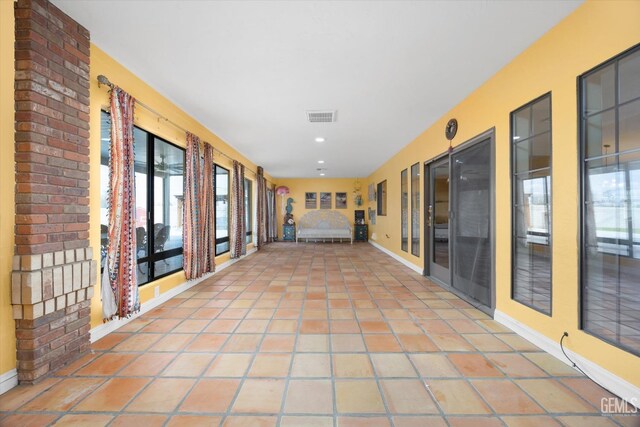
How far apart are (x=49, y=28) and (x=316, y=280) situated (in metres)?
4.10

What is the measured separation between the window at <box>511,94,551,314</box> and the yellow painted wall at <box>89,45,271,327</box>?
12.9ft

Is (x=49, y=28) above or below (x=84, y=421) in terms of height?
above

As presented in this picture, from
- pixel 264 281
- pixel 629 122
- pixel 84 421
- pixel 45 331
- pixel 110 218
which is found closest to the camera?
pixel 84 421

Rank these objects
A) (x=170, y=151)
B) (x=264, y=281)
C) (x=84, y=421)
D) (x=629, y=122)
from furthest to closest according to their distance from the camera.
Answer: (x=264, y=281), (x=170, y=151), (x=629, y=122), (x=84, y=421)

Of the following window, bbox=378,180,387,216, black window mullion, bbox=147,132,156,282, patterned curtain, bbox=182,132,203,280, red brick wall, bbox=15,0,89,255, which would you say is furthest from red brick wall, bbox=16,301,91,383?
window, bbox=378,180,387,216

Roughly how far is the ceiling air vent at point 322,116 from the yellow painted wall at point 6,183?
9.59 ft

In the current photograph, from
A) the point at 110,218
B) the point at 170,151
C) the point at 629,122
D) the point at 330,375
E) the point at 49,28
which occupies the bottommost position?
the point at 330,375

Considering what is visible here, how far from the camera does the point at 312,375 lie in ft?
6.36

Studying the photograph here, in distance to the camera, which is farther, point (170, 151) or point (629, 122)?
point (170, 151)

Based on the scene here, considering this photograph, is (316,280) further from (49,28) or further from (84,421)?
(49,28)

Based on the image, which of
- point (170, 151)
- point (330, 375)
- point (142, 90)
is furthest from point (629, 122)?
point (170, 151)

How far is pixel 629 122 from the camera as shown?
5.53ft

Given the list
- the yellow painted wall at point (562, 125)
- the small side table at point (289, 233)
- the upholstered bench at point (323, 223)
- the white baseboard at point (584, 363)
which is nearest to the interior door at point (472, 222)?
the yellow painted wall at point (562, 125)

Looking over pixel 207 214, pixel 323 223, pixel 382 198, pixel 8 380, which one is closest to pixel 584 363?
pixel 8 380
